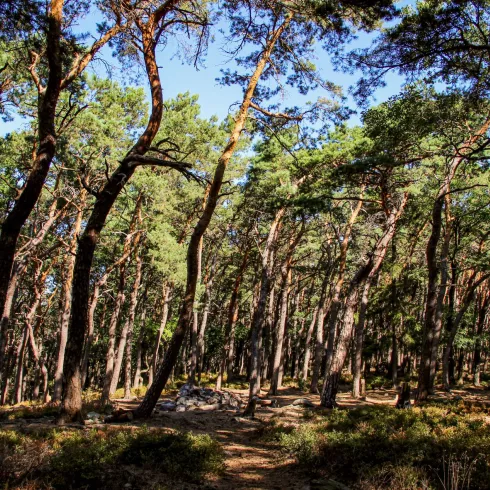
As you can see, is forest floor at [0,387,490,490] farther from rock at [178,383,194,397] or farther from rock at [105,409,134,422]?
rock at [178,383,194,397]

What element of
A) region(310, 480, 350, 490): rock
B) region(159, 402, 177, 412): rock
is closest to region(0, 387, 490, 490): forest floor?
region(310, 480, 350, 490): rock

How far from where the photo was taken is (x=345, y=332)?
13867 mm

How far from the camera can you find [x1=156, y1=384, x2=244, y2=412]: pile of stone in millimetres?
16609

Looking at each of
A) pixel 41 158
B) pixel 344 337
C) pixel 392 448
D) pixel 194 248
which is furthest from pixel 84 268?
pixel 344 337

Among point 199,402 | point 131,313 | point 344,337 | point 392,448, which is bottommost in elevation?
point 199,402

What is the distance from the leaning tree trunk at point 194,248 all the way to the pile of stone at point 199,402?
6.21m

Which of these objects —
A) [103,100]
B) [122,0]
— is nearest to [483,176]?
[122,0]

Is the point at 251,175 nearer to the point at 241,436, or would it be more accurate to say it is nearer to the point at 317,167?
the point at 317,167

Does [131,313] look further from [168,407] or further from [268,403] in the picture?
[268,403]

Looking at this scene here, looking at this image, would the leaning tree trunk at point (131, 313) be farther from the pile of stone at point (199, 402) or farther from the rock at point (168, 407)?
the rock at point (168, 407)

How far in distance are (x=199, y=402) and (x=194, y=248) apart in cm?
1025

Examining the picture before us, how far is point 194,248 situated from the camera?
1006 centimetres

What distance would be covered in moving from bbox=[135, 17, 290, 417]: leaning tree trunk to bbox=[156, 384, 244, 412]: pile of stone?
6.21 metres

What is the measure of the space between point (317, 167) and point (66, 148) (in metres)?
10.1
